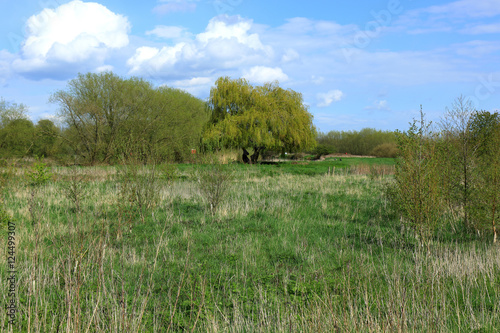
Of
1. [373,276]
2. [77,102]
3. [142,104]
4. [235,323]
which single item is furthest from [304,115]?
[235,323]

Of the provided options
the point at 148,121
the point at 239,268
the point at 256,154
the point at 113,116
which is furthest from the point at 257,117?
the point at 239,268

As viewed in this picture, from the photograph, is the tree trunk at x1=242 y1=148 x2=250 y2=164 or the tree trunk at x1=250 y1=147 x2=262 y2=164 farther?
the tree trunk at x1=242 y1=148 x2=250 y2=164

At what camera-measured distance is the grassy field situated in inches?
145

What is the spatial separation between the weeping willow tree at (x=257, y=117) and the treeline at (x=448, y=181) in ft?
67.6

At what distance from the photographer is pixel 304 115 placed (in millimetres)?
32219

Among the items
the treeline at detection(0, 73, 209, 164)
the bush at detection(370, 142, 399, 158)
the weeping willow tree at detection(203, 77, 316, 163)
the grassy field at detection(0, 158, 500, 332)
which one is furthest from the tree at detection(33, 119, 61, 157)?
the bush at detection(370, 142, 399, 158)

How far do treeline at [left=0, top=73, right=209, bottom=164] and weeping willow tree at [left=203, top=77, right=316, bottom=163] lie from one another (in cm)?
316

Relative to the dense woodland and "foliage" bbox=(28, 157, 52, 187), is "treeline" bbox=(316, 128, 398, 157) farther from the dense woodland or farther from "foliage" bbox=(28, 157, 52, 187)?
"foliage" bbox=(28, 157, 52, 187)

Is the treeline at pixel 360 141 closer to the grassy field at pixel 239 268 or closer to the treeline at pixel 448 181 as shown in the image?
the treeline at pixel 448 181

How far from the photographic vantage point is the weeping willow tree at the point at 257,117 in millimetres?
29703

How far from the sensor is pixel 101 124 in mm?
28906

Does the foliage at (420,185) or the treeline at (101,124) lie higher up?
the treeline at (101,124)

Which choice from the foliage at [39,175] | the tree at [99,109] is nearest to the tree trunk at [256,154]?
the tree at [99,109]

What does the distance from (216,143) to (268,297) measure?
20.4 feet
